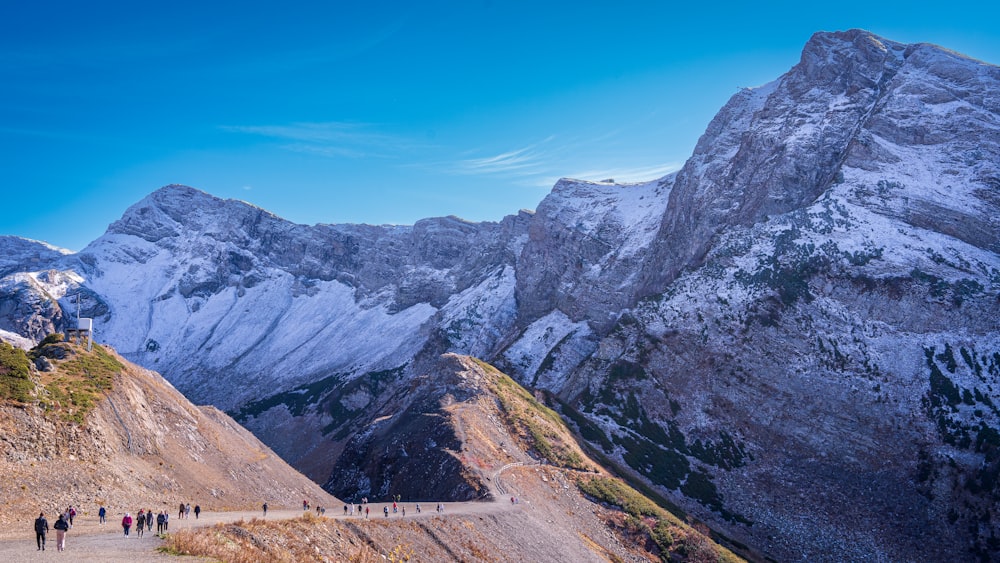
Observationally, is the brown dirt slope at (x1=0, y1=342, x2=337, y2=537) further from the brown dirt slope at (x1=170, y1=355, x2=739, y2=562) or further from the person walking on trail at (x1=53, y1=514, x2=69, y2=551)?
the brown dirt slope at (x1=170, y1=355, x2=739, y2=562)

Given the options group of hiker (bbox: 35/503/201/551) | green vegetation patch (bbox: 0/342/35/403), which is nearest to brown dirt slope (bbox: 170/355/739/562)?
group of hiker (bbox: 35/503/201/551)

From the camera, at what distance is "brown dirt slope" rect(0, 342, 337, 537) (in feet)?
98.2

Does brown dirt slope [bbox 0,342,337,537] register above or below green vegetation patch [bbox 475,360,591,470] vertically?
above

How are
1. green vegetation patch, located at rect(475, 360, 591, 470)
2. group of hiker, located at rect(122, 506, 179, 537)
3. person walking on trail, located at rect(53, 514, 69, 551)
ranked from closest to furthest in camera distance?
1. person walking on trail, located at rect(53, 514, 69, 551)
2. group of hiker, located at rect(122, 506, 179, 537)
3. green vegetation patch, located at rect(475, 360, 591, 470)

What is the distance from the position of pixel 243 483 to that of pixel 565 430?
4323 centimetres

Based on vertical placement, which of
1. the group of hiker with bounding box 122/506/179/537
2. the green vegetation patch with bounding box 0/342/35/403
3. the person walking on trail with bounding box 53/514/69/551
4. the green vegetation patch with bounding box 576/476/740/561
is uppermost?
the green vegetation patch with bounding box 0/342/35/403

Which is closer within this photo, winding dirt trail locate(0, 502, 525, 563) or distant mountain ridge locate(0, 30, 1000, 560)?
winding dirt trail locate(0, 502, 525, 563)

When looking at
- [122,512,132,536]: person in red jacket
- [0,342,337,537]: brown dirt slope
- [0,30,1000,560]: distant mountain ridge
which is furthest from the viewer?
[0,30,1000,560]: distant mountain ridge

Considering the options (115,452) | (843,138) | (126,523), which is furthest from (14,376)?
(843,138)

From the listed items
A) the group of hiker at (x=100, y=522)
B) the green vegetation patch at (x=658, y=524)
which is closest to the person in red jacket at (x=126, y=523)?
the group of hiker at (x=100, y=522)

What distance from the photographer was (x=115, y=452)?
35.3 metres

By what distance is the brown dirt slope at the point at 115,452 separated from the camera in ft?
98.2

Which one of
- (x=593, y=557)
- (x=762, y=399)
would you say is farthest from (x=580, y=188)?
(x=593, y=557)

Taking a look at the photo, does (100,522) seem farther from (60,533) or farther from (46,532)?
(60,533)
